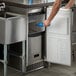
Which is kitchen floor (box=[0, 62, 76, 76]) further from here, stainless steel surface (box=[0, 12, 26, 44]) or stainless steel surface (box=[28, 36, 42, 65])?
stainless steel surface (box=[0, 12, 26, 44])

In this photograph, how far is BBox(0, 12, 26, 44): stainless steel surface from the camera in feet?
10.6

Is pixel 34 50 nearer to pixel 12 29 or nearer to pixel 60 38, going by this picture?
pixel 60 38

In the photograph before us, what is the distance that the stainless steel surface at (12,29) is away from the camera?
3.22 metres

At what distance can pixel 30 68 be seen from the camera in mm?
3723

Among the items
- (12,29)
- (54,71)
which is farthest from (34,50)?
(12,29)

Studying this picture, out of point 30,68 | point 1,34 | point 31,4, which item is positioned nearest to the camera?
point 1,34

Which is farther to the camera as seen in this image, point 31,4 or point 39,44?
point 39,44

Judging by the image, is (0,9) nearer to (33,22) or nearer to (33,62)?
(33,22)

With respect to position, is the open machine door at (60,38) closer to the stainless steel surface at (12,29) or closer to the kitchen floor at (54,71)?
the kitchen floor at (54,71)

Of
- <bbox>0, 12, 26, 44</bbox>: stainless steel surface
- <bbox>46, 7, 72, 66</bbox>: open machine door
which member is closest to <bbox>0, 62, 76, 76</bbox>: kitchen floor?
<bbox>46, 7, 72, 66</bbox>: open machine door

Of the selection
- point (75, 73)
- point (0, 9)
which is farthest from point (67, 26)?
point (0, 9)

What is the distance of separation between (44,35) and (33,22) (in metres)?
0.29

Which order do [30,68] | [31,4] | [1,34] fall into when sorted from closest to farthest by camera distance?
[1,34], [31,4], [30,68]

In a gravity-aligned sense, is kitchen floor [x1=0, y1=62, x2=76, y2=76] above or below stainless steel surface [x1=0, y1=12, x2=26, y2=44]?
below
